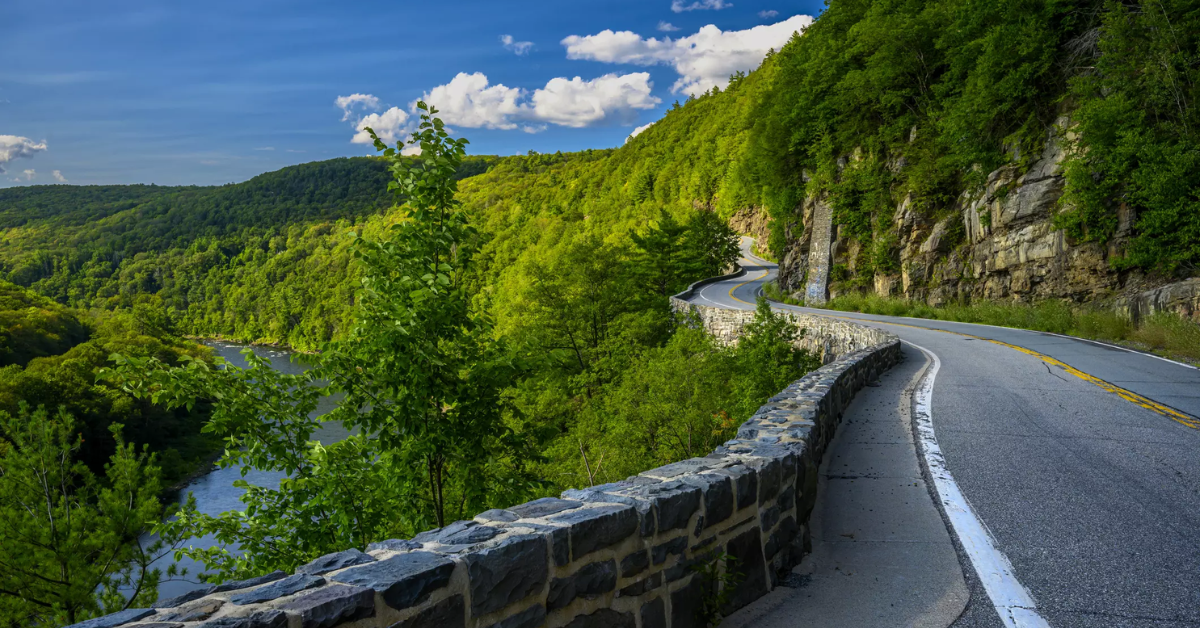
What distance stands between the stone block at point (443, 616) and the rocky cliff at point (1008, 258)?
18.9 metres

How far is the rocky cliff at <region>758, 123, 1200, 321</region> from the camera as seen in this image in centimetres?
1827

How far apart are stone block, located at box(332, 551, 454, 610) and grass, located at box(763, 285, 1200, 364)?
585 inches

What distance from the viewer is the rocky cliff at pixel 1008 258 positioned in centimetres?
1827

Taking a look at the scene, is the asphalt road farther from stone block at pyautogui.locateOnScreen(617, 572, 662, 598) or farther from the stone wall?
the stone wall

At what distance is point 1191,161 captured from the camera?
1644 cm

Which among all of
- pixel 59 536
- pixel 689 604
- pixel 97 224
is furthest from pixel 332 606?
pixel 97 224

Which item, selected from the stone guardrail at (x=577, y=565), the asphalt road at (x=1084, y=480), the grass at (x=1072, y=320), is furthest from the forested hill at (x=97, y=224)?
the stone guardrail at (x=577, y=565)

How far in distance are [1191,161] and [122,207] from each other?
767ft

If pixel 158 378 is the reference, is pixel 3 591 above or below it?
below

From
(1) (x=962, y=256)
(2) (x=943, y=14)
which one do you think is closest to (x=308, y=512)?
(1) (x=962, y=256)

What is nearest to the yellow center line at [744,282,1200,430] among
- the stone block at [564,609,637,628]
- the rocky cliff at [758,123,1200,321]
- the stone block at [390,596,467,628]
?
the rocky cliff at [758,123,1200,321]

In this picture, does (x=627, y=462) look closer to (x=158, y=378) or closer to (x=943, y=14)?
(x=158, y=378)

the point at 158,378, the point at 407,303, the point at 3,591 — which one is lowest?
the point at 3,591

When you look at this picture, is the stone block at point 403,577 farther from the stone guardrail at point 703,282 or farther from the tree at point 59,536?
the stone guardrail at point 703,282
